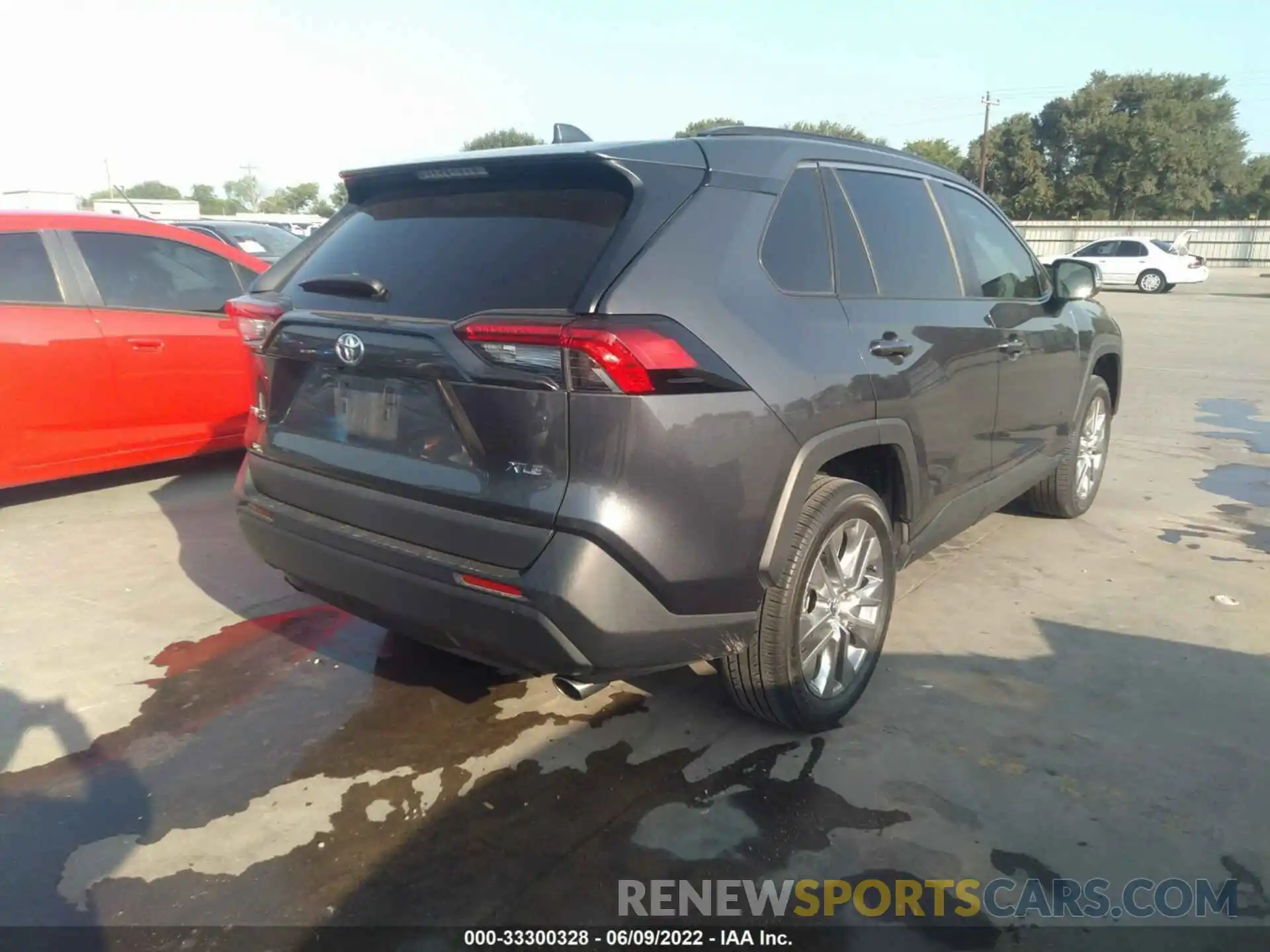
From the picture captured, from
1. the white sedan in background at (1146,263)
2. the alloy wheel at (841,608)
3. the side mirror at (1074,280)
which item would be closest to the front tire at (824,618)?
the alloy wheel at (841,608)

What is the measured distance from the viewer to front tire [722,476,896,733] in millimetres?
2877

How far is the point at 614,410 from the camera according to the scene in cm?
235

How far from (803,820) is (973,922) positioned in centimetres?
52

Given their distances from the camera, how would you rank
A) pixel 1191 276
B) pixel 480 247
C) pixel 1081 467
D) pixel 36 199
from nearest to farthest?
1. pixel 480 247
2. pixel 1081 467
3. pixel 36 199
4. pixel 1191 276

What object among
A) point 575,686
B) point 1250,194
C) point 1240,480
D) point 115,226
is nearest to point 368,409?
point 575,686

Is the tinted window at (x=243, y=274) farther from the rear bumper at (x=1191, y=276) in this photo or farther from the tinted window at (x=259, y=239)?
the rear bumper at (x=1191, y=276)

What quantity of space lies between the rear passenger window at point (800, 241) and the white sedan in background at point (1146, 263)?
89.3 ft

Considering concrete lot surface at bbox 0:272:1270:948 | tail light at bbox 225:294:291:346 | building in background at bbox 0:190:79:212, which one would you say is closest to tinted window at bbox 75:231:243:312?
concrete lot surface at bbox 0:272:1270:948

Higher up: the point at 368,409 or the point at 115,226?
the point at 115,226

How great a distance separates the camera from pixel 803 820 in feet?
8.94

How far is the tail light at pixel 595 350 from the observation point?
2338 millimetres

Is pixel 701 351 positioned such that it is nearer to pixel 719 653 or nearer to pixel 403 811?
pixel 719 653

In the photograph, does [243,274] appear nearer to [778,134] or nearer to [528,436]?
[778,134]

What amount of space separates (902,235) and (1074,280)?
1.76 metres
